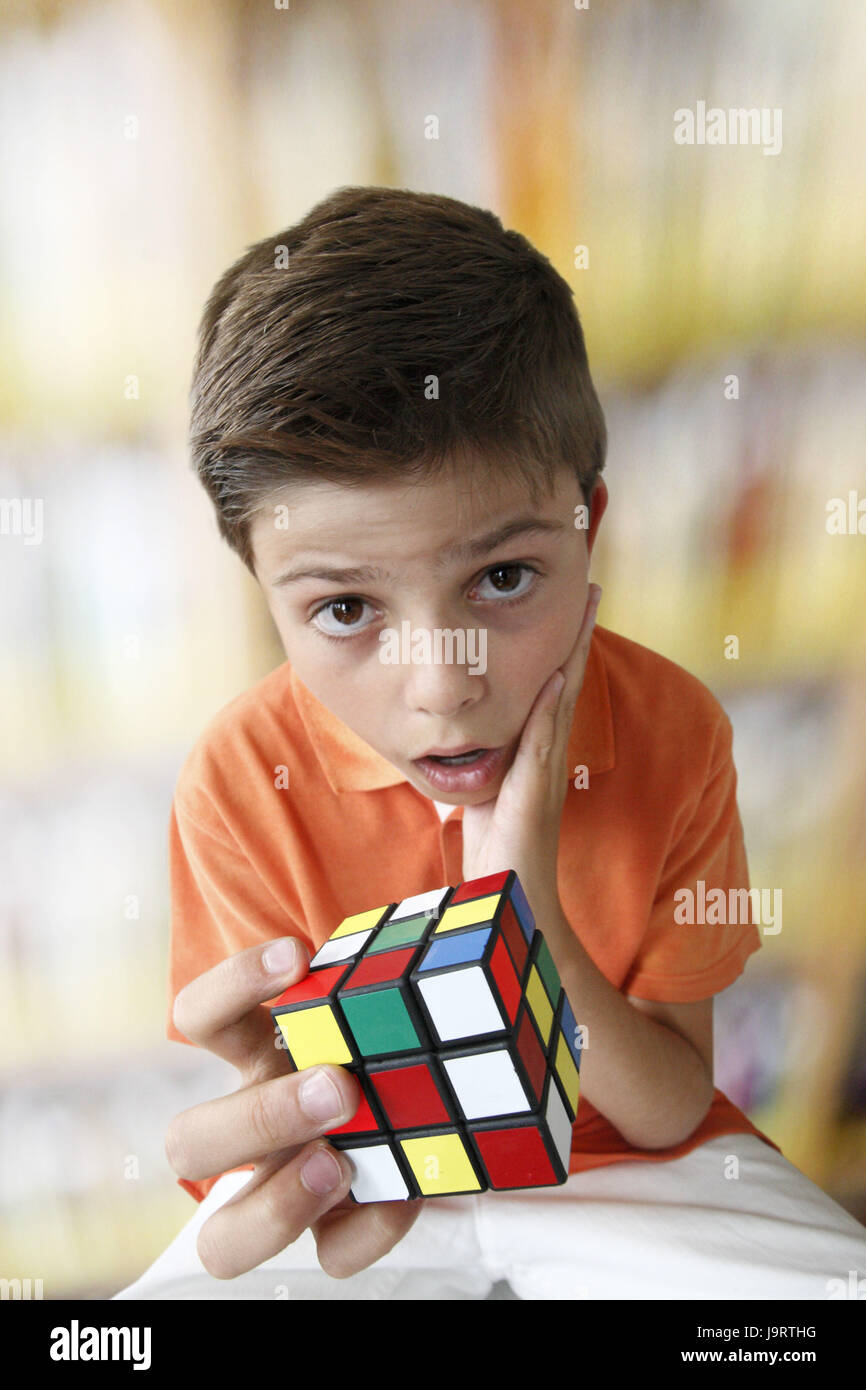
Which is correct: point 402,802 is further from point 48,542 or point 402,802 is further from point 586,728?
point 48,542

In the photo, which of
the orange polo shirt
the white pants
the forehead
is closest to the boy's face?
the forehead

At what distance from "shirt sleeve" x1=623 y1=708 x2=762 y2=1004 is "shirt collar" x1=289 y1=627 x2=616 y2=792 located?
122 millimetres

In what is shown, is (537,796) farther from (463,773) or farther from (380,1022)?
(380,1022)

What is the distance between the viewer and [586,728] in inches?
36.3

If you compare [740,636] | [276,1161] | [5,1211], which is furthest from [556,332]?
[5,1211]

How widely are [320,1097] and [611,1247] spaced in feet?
1.43

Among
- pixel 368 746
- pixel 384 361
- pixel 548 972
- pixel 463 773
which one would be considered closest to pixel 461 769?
pixel 463 773

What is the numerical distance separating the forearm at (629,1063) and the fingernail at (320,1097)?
10.1 inches

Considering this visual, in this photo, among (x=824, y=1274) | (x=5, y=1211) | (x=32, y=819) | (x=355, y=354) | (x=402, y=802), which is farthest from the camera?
(x=5, y=1211)

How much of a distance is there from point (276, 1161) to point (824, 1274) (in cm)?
50

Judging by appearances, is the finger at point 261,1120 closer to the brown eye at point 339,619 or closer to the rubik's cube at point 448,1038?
the rubik's cube at point 448,1038

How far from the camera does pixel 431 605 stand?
0.69 metres

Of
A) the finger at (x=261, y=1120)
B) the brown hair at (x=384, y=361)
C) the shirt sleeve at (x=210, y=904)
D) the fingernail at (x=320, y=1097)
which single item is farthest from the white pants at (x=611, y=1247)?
the brown hair at (x=384, y=361)

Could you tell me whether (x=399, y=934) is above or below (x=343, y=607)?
below
